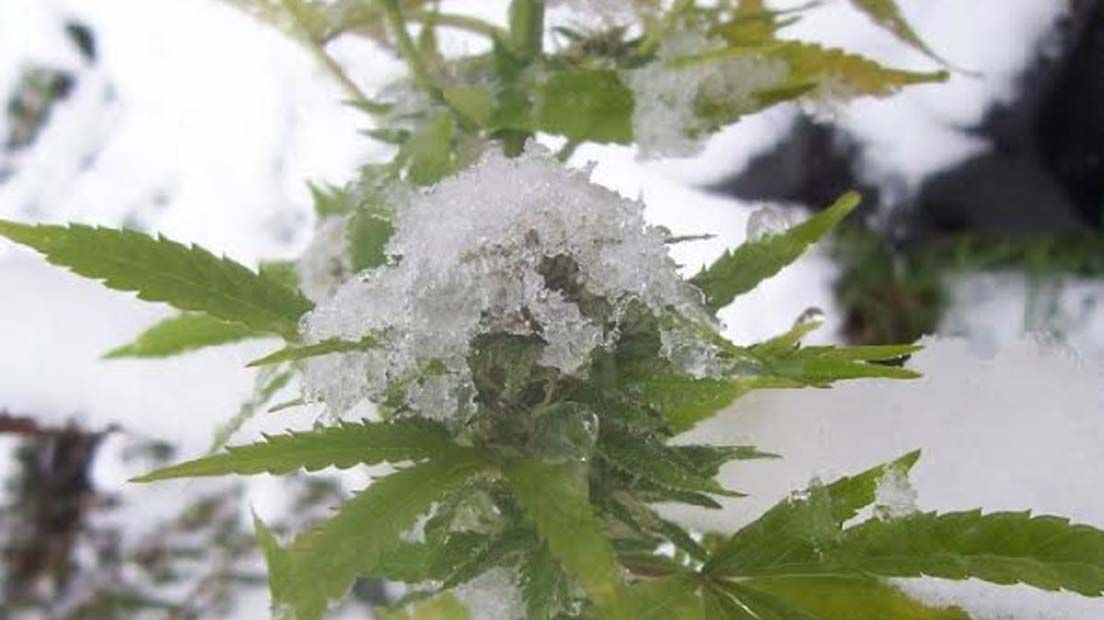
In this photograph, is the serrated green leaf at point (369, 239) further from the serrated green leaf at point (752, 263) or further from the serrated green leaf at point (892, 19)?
the serrated green leaf at point (892, 19)

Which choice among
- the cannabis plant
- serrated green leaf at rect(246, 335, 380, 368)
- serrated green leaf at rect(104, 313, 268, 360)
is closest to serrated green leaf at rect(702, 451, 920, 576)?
the cannabis plant

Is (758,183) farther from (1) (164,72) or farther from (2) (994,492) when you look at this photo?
(2) (994,492)

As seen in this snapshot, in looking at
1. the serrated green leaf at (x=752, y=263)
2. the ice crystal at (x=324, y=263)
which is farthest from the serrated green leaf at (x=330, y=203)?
the serrated green leaf at (x=752, y=263)

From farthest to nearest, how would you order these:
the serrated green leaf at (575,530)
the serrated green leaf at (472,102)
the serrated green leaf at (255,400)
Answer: the serrated green leaf at (472,102) < the serrated green leaf at (255,400) < the serrated green leaf at (575,530)

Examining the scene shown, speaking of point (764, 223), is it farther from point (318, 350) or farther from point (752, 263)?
point (318, 350)

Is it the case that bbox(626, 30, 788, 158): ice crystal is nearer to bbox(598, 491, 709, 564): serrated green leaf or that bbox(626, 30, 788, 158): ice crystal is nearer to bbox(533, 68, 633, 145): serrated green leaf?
bbox(533, 68, 633, 145): serrated green leaf
